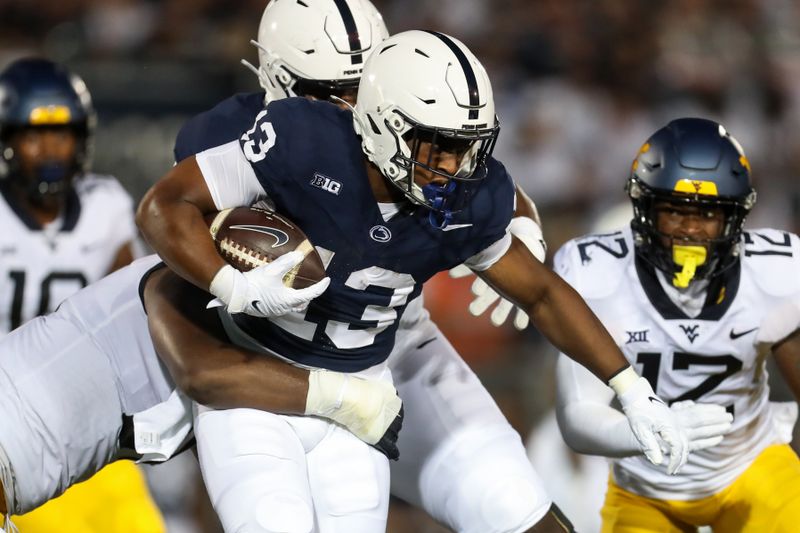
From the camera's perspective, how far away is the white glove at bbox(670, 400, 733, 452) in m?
3.45

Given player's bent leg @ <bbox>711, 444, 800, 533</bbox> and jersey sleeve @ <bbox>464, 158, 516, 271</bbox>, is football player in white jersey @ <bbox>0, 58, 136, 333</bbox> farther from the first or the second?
player's bent leg @ <bbox>711, 444, 800, 533</bbox>

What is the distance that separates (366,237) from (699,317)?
1.19 metres

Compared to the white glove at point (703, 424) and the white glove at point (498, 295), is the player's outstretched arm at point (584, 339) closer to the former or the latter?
the white glove at point (703, 424)

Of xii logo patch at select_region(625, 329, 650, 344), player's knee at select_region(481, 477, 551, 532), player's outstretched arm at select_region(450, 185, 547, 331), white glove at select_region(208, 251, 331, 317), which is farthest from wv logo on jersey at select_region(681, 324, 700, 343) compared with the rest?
white glove at select_region(208, 251, 331, 317)

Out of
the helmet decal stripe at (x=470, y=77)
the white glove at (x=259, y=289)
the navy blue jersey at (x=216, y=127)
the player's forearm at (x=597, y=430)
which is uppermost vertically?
the helmet decal stripe at (x=470, y=77)

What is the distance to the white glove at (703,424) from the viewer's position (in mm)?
3453

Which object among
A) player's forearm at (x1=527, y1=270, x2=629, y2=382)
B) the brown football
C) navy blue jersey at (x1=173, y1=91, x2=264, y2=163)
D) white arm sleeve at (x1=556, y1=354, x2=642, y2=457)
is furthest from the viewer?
navy blue jersey at (x1=173, y1=91, x2=264, y2=163)

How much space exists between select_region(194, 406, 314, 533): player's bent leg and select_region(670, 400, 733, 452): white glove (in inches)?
39.4

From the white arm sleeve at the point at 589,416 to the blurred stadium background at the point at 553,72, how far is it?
324cm

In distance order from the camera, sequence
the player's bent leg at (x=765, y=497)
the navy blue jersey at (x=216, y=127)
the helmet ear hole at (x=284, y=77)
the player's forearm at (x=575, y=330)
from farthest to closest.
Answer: the helmet ear hole at (x=284, y=77), the navy blue jersey at (x=216, y=127), the player's bent leg at (x=765, y=497), the player's forearm at (x=575, y=330)

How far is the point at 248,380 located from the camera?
3383 millimetres

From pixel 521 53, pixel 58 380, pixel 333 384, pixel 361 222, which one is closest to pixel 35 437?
pixel 58 380

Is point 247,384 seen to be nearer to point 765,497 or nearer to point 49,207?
point 765,497

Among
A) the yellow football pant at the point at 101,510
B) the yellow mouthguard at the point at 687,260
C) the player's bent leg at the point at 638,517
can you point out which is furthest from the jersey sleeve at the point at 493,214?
the yellow football pant at the point at 101,510
